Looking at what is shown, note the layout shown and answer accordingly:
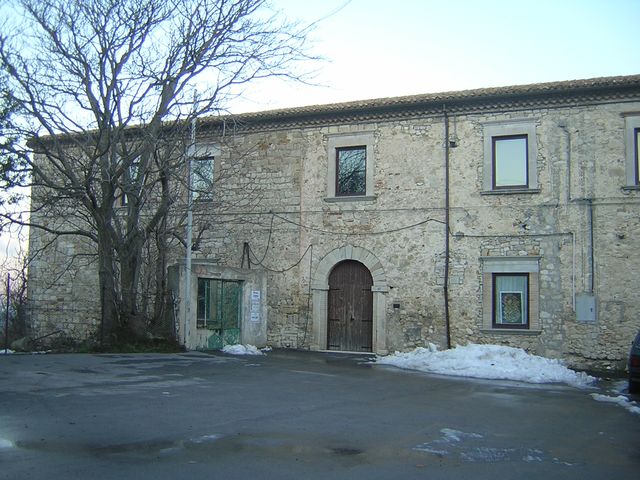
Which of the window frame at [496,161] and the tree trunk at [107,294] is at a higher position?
the window frame at [496,161]

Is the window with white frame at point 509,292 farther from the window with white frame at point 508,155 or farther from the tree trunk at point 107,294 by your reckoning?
the tree trunk at point 107,294

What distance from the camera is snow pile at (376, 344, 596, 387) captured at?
1370 centimetres

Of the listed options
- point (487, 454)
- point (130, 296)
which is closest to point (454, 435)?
point (487, 454)

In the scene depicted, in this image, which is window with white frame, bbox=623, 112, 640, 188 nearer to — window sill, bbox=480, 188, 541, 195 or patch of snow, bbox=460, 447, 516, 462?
window sill, bbox=480, 188, 541, 195

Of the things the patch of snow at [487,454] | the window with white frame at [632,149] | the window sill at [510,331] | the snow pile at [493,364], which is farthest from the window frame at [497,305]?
the patch of snow at [487,454]

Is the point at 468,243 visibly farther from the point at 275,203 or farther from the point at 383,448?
the point at 383,448

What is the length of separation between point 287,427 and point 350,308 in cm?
1144

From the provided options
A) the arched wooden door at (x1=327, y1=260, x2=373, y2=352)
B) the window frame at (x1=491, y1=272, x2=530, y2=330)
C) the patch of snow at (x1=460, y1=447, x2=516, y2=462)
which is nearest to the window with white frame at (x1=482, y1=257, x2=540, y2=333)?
the window frame at (x1=491, y1=272, x2=530, y2=330)

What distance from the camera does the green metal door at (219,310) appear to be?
54.9 feet

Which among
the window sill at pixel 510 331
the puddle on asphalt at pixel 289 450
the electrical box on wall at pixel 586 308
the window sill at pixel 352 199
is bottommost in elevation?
the puddle on asphalt at pixel 289 450

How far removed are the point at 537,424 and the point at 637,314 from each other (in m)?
9.17

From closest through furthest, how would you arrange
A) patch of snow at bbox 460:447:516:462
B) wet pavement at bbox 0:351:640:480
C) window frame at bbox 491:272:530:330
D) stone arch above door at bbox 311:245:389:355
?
Result: 1. wet pavement at bbox 0:351:640:480
2. patch of snow at bbox 460:447:516:462
3. window frame at bbox 491:272:530:330
4. stone arch above door at bbox 311:245:389:355

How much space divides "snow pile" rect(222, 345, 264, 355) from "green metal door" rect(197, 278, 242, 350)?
1.31ft

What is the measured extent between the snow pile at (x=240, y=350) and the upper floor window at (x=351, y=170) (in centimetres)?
501
